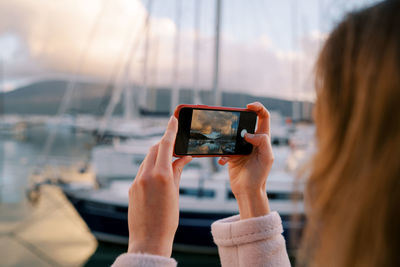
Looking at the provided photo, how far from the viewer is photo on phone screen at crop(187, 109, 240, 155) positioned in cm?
52

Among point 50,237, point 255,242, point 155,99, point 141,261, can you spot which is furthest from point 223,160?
point 155,99

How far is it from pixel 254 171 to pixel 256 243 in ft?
0.43

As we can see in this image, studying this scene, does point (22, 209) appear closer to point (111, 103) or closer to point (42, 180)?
point (42, 180)

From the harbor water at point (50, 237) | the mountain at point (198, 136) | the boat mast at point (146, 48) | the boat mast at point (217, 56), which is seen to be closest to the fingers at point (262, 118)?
the mountain at point (198, 136)

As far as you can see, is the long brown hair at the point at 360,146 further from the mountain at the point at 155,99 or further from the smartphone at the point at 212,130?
the mountain at the point at 155,99

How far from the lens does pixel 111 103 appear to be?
17.7ft

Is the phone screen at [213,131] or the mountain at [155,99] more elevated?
the mountain at [155,99]

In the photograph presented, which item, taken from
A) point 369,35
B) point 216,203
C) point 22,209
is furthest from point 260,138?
point 22,209

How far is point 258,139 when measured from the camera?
1.82 ft

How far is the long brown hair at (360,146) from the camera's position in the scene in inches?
9.7

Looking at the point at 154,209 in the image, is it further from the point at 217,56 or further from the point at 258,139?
the point at 217,56

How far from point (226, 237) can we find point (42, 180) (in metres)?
4.55

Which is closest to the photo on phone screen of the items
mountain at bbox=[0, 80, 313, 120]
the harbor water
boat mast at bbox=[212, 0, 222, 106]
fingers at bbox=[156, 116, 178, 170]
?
fingers at bbox=[156, 116, 178, 170]

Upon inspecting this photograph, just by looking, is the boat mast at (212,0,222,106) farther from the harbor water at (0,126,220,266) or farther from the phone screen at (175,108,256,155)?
the phone screen at (175,108,256,155)
